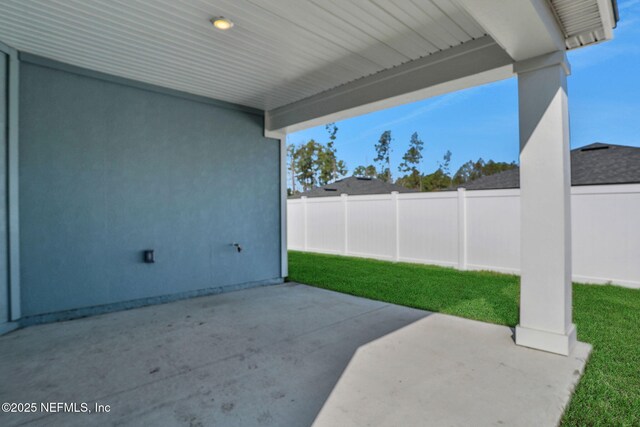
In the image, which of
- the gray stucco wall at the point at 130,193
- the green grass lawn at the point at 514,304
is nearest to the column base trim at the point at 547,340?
the green grass lawn at the point at 514,304

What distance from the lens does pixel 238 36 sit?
11.0ft

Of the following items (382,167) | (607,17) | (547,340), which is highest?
(382,167)

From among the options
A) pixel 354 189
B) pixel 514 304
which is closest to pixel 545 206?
pixel 514 304

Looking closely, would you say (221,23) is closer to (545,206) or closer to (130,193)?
(130,193)

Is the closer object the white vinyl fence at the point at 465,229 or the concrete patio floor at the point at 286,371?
the concrete patio floor at the point at 286,371

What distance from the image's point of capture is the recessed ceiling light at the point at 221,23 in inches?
119

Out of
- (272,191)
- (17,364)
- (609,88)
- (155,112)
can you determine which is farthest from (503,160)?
(17,364)

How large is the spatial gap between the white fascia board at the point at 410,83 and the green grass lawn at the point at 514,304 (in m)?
2.72

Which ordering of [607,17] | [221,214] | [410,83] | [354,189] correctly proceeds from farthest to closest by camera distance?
[354,189], [221,214], [410,83], [607,17]

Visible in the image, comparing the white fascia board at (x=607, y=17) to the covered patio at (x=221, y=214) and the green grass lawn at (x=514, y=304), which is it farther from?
the green grass lawn at (x=514, y=304)

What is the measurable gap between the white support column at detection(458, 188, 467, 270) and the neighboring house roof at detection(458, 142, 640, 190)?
42cm

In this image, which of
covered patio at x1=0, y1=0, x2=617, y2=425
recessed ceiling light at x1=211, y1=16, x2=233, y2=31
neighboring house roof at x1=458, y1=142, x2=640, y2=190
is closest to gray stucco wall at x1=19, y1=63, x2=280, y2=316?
covered patio at x1=0, y1=0, x2=617, y2=425

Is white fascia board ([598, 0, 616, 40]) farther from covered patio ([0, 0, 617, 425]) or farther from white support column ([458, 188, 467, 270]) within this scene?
white support column ([458, 188, 467, 270])

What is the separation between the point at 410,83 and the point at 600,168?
4982 mm
